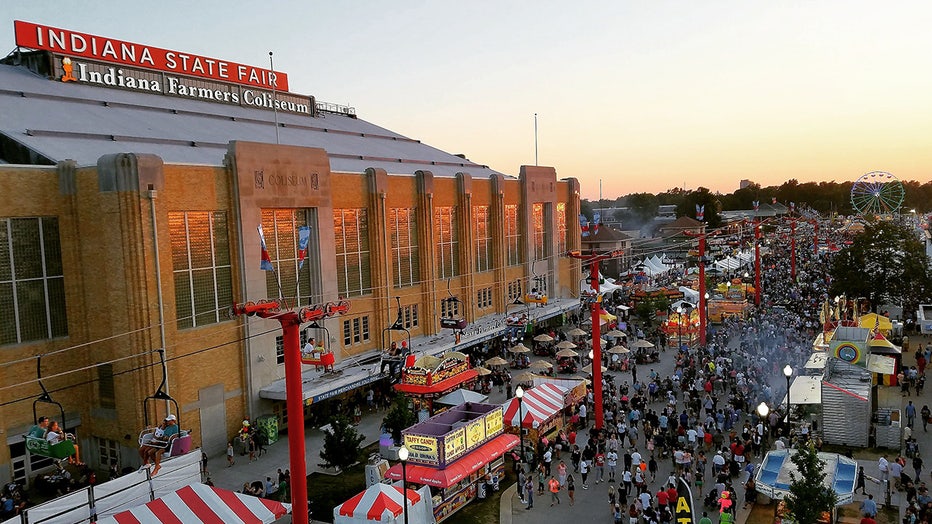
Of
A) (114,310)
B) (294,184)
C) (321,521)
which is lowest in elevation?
(321,521)

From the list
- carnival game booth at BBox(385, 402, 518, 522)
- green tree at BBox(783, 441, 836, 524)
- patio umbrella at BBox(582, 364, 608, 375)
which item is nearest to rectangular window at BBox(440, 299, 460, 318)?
patio umbrella at BBox(582, 364, 608, 375)

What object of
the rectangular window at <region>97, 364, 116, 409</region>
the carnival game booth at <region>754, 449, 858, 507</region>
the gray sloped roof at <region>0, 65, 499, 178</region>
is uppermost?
the gray sloped roof at <region>0, 65, 499, 178</region>

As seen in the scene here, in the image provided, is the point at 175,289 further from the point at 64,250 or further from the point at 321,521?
the point at 321,521

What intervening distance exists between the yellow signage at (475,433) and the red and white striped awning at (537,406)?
307 centimetres

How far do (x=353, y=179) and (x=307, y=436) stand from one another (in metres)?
15.2

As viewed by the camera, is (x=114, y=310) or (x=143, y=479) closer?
(x=143, y=479)

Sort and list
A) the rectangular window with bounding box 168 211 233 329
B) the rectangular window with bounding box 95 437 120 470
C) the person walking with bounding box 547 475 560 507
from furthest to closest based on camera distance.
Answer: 1. the rectangular window with bounding box 168 211 233 329
2. the rectangular window with bounding box 95 437 120 470
3. the person walking with bounding box 547 475 560 507

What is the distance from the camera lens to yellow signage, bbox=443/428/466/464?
76.8 feet

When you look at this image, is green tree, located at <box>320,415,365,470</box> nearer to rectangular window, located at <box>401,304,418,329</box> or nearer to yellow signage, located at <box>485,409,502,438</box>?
yellow signage, located at <box>485,409,502,438</box>

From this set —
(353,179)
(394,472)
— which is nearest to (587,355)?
(353,179)

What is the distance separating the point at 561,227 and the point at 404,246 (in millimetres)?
23382

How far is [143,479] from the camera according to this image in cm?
2044

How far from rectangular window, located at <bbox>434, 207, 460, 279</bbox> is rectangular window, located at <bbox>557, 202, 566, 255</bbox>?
1581 centimetres

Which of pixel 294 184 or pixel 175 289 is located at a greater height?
pixel 294 184
